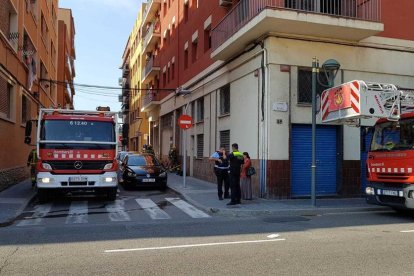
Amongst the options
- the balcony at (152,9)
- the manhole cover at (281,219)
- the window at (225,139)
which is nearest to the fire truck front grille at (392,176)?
the manhole cover at (281,219)

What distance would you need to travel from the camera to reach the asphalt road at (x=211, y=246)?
5.88 meters

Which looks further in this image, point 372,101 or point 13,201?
point 13,201

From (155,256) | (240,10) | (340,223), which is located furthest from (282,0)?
(155,256)

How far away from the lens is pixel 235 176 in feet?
41.2

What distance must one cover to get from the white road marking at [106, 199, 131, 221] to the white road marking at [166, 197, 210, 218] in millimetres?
1612

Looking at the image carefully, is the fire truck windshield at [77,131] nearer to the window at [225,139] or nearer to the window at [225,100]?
the window at [225,139]

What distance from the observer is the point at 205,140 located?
21203 millimetres

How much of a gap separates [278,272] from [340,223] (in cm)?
478

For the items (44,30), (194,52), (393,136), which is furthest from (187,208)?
(44,30)

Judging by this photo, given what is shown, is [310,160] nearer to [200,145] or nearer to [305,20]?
[305,20]

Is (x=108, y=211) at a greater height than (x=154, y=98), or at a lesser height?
lesser

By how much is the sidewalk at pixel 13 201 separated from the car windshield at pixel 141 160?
418 centimetres

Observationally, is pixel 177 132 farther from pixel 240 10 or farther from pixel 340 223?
pixel 340 223

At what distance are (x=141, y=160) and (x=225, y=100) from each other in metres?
4.49
